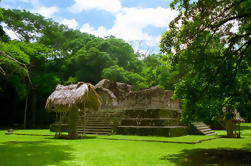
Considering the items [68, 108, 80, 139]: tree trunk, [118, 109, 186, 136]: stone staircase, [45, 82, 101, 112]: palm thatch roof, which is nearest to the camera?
[45, 82, 101, 112]: palm thatch roof

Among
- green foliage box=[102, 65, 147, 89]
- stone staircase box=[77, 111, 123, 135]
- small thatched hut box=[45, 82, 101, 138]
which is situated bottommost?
stone staircase box=[77, 111, 123, 135]

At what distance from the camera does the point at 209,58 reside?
6.98 m

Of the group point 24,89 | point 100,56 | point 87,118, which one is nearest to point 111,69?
point 100,56

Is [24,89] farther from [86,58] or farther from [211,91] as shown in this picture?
[211,91]

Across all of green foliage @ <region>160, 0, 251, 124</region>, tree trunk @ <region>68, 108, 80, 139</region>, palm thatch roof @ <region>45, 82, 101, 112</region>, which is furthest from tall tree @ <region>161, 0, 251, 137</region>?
tree trunk @ <region>68, 108, 80, 139</region>

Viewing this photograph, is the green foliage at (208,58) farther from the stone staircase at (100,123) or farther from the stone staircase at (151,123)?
the stone staircase at (100,123)

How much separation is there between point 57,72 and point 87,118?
1186 cm

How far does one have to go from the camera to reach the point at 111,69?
95.1 ft

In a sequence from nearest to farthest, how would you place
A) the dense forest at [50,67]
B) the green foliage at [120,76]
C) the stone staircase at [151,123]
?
the stone staircase at [151,123] < the dense forest at [50,67] < the green foliage at [120,76]

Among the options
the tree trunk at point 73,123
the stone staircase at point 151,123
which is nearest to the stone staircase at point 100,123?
the stone staircase at point 151,123

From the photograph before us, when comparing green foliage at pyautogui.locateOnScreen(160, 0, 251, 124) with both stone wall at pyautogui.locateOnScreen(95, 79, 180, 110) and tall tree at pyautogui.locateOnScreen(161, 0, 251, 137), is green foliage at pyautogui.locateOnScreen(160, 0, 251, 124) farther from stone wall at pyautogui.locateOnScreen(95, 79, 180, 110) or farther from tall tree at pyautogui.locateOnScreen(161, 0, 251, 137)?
stone wall at pyautogui.locateOnScreen(95, 79, 180, 110)

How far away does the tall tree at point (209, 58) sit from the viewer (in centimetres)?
668

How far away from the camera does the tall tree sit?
6.68 metres

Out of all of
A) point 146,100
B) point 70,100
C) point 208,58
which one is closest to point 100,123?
point 146,100
